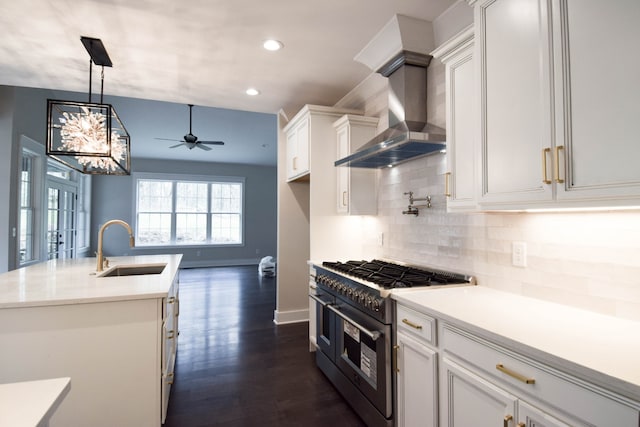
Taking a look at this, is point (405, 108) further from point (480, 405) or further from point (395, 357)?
point (480, 405)

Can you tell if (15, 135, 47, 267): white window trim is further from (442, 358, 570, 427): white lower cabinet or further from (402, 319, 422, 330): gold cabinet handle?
(442, 358, 570, 427): white lower cabinet

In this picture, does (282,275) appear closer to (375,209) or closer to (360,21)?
(375,209)

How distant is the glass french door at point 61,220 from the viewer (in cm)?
575

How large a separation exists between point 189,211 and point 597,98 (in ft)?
30.1

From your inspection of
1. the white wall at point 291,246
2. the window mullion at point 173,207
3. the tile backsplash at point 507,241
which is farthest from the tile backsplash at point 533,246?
the window mullion at point 173,207

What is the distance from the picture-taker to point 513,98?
1478mm

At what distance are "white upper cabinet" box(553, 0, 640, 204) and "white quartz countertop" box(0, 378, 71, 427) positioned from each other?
167cm

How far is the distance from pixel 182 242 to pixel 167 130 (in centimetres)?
374

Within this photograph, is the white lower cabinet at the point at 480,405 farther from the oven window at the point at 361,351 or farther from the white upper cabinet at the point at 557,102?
the white upper cabinet at the point at 557,102

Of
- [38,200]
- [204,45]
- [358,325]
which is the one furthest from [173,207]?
[358,325]

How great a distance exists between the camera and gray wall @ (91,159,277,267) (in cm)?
830

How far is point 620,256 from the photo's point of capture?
4.50 feet

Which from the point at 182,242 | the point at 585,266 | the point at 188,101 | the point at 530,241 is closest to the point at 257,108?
the point at 188,101

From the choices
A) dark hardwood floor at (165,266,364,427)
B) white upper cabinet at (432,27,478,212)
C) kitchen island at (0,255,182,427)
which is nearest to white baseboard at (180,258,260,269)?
dark hardwood floor at (165,266,364,427)
